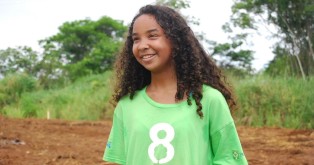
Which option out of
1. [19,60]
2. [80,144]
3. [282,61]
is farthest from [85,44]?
[80,144]

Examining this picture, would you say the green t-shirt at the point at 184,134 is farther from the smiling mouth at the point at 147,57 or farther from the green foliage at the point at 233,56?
A: the green foliage at the point at 233,56

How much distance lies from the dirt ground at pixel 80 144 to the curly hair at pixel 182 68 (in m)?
2.61

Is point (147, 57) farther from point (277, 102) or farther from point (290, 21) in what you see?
point (290, 21)

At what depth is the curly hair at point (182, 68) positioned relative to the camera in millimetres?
1794

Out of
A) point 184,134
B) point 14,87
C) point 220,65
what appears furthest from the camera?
point 14,87

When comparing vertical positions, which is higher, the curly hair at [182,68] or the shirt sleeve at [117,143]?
the curly hair at [182,68]

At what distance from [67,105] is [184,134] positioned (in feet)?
37.8

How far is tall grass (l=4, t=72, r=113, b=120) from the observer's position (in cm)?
1194

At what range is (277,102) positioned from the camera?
8.89 m

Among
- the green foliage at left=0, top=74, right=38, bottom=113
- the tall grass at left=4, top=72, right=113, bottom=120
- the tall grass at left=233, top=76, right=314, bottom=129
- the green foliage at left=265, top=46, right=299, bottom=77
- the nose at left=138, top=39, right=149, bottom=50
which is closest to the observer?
the nose at left=138, top=39, right=149, bottom=50

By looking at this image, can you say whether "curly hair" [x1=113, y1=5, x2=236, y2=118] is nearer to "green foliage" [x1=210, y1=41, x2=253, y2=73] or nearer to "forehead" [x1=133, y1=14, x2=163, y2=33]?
"forehead" [x1=133, y1=14, x2=163, y2=33]

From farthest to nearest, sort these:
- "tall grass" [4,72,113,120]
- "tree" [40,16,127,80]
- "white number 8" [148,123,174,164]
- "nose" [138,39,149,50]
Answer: "tree" [40,16,127,80]
"tall grass" [4,72,113,120]
"nose" [138,39,149,50]
"white number 8" [148,123,174,164]

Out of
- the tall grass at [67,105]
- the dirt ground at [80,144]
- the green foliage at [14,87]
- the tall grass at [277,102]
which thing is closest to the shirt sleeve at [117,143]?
the dirt ground at [80,144]

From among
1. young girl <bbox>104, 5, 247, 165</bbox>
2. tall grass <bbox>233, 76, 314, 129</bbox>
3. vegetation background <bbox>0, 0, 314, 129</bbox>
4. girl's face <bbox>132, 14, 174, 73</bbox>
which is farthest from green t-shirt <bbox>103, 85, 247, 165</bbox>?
tall grass <bbox>233, 76, 314, 129</bbox>
